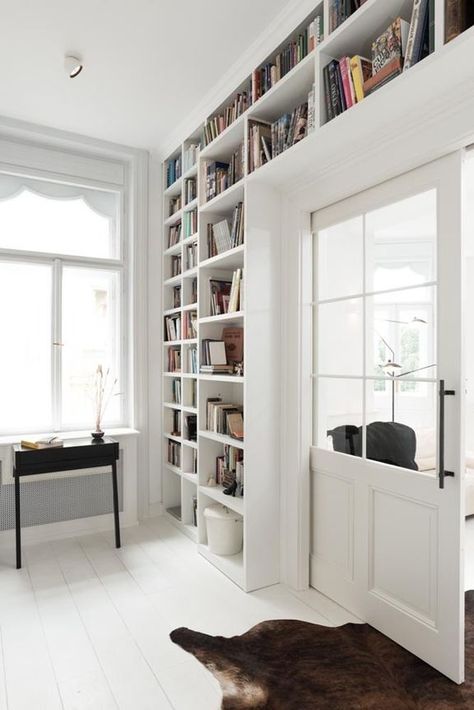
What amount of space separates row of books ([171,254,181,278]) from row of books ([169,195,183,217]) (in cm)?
36

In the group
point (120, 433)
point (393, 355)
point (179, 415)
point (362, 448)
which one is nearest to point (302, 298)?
point (393, 355)

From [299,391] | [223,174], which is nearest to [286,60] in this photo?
[223,174]

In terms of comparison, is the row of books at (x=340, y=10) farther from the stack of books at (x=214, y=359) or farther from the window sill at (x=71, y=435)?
the window sill at (x=71, y=435)

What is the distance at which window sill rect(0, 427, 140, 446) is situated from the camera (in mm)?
3248

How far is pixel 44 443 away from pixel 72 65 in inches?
91.8

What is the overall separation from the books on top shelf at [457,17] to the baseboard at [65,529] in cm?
354

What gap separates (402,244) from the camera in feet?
6.91

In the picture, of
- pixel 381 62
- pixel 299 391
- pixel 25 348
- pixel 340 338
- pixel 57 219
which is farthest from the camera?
pixel 57 219

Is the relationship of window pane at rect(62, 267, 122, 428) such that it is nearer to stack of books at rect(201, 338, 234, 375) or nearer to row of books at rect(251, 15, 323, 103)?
stack of books at rect(201, 338, 234, 375)

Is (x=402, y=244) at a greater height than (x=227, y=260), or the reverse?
(x=227, y=260)

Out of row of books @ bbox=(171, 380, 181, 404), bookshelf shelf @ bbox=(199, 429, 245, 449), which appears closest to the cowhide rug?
bookshelf shelf @ bbox=(199, 429, 245, 449)

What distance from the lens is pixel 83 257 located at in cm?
371

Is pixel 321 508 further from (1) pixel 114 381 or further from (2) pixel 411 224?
(1) pixel 114 381

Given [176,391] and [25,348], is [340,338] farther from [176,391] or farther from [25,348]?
[25,348]
